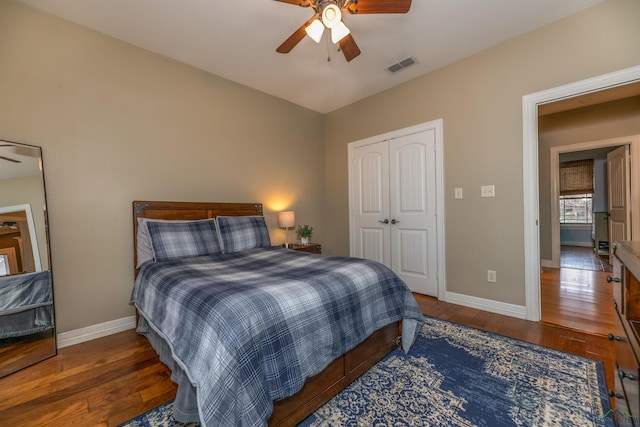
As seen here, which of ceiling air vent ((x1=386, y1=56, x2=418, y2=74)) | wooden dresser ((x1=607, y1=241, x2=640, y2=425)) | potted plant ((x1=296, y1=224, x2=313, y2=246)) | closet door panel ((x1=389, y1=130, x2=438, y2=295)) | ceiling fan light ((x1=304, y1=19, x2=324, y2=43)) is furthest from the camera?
potted plant ((x1=296, y1=224, x2=313, y2=246))

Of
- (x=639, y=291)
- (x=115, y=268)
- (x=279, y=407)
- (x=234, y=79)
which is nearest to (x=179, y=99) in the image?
(x=234, y=79)

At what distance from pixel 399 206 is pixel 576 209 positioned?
24.5 feet

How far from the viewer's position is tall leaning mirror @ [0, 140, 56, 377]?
75.8 inches

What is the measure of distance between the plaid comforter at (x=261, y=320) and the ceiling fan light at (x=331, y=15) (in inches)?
66.6

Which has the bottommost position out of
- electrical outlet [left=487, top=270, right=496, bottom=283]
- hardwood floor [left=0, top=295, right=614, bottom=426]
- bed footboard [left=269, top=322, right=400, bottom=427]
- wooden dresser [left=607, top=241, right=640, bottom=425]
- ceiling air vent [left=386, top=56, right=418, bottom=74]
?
hardwood floor [left=0, top=295, right=614, bottom=426]

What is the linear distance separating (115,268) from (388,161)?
3.39 metres

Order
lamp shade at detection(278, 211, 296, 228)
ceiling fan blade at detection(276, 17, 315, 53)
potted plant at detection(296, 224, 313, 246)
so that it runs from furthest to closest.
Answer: potted plant at detection(296, 224, 313, 246), lamp shade at detection(278, 211, 296, 228), ceiling fan blade at detection(276, 17, 315, 53)

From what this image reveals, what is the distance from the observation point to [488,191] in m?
2.85

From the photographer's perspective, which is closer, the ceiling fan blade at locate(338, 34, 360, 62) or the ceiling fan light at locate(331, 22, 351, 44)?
the ceiling fan light at locate(331, 22, 351, 44)

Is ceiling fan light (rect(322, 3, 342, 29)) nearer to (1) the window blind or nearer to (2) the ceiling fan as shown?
(2) the ceiling fan

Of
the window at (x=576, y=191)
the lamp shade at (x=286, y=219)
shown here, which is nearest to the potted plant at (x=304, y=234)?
the lamp shade at (x=286, y=219)

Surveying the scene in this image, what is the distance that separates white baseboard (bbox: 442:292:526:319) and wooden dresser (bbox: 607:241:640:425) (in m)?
1.43

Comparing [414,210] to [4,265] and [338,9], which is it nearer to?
[338,9]

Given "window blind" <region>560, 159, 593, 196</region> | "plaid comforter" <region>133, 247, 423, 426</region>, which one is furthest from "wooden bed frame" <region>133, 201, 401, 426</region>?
"window blind" <region>560, 159, 593, 196</region>
